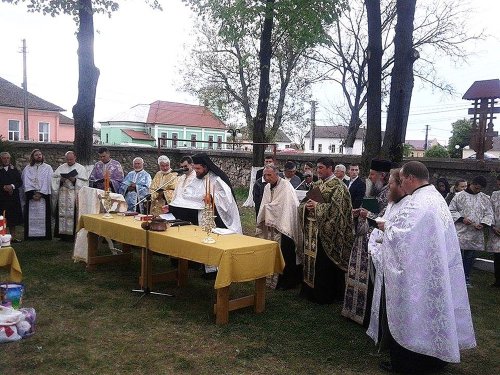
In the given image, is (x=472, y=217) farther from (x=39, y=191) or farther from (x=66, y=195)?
(x=39, y=191)

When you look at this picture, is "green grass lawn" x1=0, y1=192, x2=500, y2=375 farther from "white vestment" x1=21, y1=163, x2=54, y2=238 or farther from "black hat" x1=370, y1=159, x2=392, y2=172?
"white vestment" x1=21, y1=163, x2=54, y2=238

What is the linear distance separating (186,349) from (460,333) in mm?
2539

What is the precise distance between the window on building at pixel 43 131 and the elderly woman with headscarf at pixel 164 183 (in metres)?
35.1

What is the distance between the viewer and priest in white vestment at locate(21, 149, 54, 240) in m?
9.67

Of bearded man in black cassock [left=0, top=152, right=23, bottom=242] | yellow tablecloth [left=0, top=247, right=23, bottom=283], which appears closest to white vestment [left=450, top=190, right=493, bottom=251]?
yellow tablecloth [left=0, top=247, right=23, bottom=283]

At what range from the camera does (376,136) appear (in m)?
10.0

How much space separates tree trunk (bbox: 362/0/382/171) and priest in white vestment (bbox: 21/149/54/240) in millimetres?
6459

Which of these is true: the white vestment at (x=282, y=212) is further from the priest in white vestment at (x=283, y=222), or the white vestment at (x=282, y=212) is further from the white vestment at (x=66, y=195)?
the white vestment at (x=66, y=195)

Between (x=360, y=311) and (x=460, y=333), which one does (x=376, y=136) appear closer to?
(x=360, y=311)

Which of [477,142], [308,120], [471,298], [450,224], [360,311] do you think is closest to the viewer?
[450,224]

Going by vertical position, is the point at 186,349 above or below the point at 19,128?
below

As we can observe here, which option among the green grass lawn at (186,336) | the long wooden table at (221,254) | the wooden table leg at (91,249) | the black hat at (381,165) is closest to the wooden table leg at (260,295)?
the long wooden table at (221,254)

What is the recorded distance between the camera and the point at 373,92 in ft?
33.1

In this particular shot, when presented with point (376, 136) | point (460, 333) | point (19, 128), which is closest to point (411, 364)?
point (460, 333)
